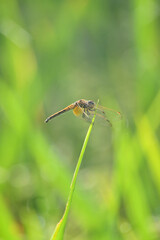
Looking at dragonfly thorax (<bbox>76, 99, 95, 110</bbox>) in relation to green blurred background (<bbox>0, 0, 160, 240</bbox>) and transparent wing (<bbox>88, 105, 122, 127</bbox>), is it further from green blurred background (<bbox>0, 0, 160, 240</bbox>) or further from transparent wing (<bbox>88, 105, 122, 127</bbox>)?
green blurred background (<bbox>0, 0, 160, 240</bbox>)

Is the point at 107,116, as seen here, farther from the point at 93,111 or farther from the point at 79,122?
the point at 79,122

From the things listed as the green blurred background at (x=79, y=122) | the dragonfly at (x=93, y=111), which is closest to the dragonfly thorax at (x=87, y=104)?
the dragonfly at (x=93, y=111)

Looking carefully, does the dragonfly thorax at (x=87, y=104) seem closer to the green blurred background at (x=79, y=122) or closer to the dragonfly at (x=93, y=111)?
the dragonfly at (x=93, y=111)

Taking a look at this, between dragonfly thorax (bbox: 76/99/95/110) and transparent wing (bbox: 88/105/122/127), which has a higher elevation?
dragonfly thorax (bbox: 76/99/95/110)

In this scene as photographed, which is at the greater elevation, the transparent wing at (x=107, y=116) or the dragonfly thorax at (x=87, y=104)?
the dragonfly thorax at (x=87, y=104)

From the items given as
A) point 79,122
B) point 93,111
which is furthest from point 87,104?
point 79,122

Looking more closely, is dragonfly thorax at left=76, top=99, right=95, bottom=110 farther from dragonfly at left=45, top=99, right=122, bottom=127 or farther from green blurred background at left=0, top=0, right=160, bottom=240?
green blurred background at left=0, top=0, right=160, bottom=240

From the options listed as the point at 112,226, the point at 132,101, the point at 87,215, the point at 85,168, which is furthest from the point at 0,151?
the point at 132,101

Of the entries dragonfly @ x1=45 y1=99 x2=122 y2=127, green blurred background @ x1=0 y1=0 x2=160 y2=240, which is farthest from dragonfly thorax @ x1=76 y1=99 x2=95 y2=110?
green blurred background @ x1=0 y1=0 x2=160 y2=240

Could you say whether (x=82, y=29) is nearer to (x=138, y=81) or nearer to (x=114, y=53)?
(x=114, y=53)
